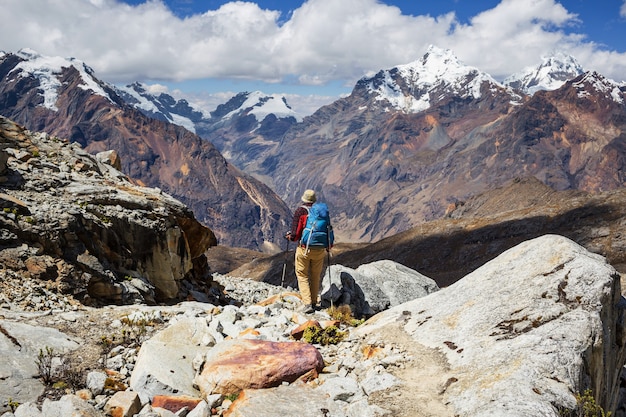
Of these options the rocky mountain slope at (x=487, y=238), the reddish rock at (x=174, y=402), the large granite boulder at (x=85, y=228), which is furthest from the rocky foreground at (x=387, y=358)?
the rocky mountain slope at (x=487, y=238)

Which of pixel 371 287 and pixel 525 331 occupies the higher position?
pixel 525 331

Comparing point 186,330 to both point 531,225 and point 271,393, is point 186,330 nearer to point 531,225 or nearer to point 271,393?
point 271,393

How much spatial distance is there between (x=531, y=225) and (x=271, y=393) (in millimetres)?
78999

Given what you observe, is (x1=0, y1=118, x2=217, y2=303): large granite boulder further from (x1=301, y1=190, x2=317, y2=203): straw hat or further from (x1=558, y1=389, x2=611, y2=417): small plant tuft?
(x1=558, y1=389, x2=611, y2=417): small plant tuft

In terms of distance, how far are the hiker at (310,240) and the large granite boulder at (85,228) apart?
682 cm

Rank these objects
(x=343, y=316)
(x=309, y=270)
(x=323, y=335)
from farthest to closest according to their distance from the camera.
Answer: (x=309, y=270) → (x=343, y=316) → (x=323, y=335)

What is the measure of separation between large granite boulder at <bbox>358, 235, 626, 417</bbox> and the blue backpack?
307 centimetres

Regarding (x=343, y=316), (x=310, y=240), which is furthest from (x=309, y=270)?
(x=343, y=316)

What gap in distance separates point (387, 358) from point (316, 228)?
540 centimetres

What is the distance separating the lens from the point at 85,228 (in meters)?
17.3

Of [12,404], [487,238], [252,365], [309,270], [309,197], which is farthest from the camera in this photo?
[487,238]

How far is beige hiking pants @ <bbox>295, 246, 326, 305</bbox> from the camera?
550 inches

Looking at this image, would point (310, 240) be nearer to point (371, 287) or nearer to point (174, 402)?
point (371, 287)

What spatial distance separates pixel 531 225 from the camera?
78.4 meters
